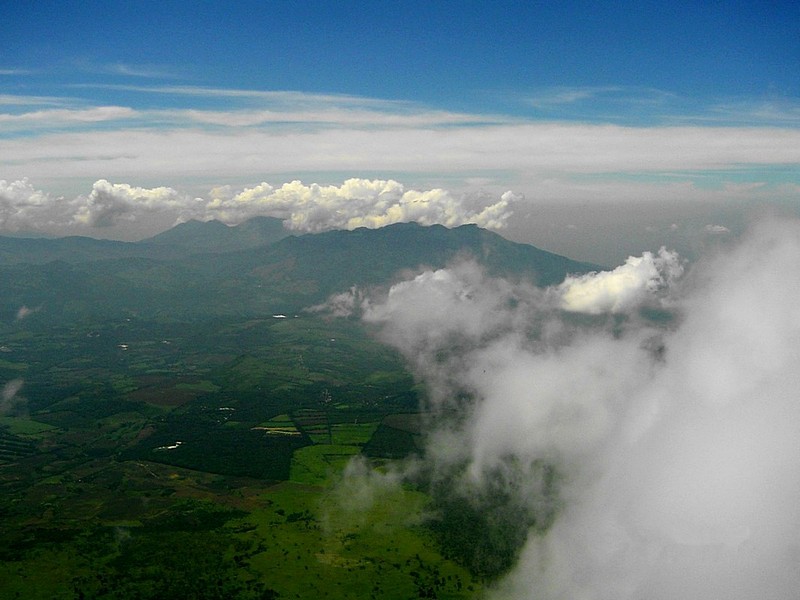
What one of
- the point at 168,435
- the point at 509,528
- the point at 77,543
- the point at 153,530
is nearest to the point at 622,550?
the point at 509,528

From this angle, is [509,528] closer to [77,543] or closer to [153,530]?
[153,530]

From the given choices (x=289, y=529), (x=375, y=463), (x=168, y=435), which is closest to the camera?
(x=289, y=529)

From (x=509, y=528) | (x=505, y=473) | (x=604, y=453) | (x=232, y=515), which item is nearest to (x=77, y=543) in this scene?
(x=232, y=515)

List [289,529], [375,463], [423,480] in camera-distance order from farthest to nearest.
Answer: [375,463] → [423,480] → [289,529]

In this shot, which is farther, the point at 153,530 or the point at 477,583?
the point at 153,530

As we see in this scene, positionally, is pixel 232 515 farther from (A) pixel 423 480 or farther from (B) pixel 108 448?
(B) pixel 108 448

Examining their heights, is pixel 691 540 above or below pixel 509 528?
above

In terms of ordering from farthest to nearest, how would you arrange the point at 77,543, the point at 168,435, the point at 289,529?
the point at 168,435
the point at 289,529
the point at 77,543

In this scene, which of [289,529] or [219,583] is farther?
[289,529]

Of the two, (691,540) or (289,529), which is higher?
(691,540)
